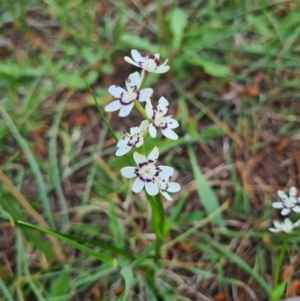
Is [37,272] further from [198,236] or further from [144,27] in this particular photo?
[144,27]

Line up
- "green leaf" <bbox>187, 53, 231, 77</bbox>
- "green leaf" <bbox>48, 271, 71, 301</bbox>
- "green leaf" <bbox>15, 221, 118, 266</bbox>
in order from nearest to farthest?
"green leaf" <bbox>15, 221, 118, 266</bbox>
"green leaf" <bbox>48, 271, 71, 301</bbox>
"green leaf" <bbox>187, 53, 231, 77</bbox>

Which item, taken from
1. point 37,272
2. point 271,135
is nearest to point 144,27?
point 271,135

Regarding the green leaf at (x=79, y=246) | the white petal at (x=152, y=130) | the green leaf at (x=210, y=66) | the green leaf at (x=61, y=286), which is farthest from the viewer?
the green leaf at (x=210, y=66)

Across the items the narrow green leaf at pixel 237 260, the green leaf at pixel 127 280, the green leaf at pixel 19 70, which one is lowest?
the narrow green leaf at pixel 237 260

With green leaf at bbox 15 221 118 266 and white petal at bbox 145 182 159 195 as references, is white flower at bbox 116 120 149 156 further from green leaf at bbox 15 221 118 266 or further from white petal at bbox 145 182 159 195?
green leaf at bbox 15 221 118 266

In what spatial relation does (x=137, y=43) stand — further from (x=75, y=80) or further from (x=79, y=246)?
(x=79, y=246)

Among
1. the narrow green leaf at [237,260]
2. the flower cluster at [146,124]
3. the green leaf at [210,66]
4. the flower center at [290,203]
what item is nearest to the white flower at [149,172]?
the flower cluster at [146,124]

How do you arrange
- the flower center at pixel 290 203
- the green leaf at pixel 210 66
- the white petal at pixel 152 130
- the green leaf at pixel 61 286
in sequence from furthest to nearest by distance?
1. the green leaf at pixel 210 66
2. the green leaf at pixel 61 286
3. the flower center at pixel 290 203
4. the white petal at pixel 152 130

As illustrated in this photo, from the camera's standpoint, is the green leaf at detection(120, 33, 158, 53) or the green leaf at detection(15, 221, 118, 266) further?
the green leaf at detection(120, 33, 158, 53)

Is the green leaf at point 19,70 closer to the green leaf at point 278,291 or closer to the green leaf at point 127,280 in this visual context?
the green leaf at point 127,280

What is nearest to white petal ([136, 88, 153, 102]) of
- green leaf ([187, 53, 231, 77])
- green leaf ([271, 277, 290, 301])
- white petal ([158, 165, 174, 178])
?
white petal ([158, 165, 174, 178])
